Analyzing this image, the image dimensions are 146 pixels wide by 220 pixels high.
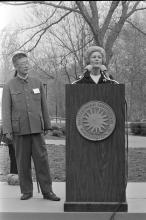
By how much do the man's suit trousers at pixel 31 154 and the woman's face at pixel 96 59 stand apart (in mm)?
1059

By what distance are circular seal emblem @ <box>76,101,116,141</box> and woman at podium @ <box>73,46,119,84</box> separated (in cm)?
35

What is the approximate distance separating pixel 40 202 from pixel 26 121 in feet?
3.10

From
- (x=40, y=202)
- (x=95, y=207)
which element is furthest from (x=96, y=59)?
(x=40, y=202)

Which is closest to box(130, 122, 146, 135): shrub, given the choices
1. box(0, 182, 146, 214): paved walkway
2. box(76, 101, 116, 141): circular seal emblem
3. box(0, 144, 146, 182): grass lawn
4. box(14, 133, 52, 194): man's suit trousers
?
box(0, 144, 146, 182): grass lawn

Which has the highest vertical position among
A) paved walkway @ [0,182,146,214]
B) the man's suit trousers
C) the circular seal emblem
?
the circular seal emblem

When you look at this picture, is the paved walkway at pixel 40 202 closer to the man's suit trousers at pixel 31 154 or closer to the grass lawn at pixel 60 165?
the man's suit trousers at pixel 31 154

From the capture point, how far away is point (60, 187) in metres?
6.79

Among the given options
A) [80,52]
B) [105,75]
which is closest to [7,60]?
[80,52]

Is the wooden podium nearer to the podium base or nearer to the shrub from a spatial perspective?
the podium base

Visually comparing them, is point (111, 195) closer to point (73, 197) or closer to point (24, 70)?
point (73, 197)

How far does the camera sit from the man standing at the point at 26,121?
18.4 feet

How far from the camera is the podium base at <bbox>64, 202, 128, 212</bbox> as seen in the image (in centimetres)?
526

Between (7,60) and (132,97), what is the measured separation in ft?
11.9

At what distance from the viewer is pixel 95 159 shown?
5227 millimetres
